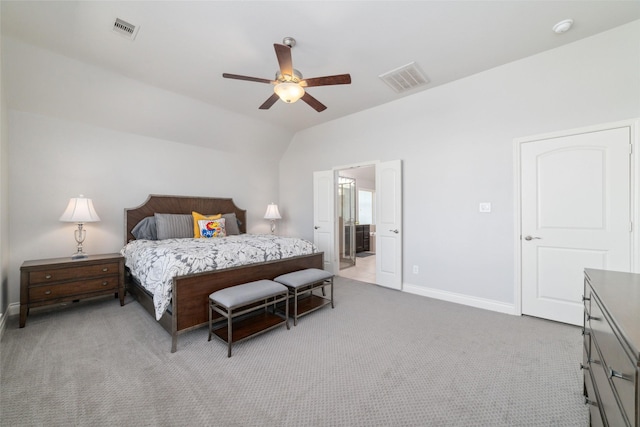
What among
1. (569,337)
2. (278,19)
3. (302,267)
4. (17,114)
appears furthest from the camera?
(302,267)

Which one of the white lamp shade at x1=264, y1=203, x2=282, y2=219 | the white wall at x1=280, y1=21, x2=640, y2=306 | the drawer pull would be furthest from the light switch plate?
the white lamp shade at x1=264, y1=203, x2=282, y2=219

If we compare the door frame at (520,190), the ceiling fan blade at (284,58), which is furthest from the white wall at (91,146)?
the door frame at (520,190)

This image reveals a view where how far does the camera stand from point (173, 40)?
8.34 feet

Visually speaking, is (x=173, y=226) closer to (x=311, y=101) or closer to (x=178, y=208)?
(x=178, y=208)

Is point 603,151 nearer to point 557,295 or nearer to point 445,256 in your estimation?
point 557,295

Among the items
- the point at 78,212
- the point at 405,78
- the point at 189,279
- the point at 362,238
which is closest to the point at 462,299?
the point at 405,78

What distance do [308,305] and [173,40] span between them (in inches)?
124

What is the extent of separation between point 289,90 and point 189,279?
195 centimetres

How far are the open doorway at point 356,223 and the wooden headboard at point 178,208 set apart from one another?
2.08 meters

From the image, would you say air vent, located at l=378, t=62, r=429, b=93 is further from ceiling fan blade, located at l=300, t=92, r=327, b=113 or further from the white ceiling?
ceiling fan blade, located at l=300, t=92, r=327, b=113

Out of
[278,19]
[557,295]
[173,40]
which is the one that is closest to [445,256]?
[557,295]

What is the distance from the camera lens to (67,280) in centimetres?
287

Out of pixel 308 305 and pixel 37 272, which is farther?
pixel 308 305

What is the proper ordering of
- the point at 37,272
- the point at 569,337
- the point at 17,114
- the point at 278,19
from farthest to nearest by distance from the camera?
1. the point at 17,114
2. the point at 37,272
3. the point at 569,337
4. the point at 278,19
